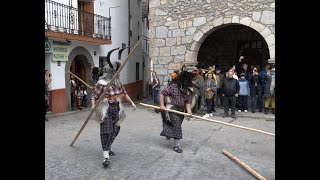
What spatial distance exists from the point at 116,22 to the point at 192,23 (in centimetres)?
575

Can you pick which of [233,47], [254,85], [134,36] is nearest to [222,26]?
[254,85]

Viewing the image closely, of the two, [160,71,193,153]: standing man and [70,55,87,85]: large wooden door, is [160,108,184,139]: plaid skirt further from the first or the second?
[70,55,87,85]: large wooden door

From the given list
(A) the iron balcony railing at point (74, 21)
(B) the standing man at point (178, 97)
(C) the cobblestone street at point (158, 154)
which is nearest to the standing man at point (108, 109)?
(C) the cobblestone street at point (158, 154)

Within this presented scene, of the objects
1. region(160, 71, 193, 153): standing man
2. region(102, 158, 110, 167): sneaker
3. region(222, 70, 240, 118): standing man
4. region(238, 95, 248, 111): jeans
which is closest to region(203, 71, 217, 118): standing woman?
region(222, 70, 240, 118): standing man

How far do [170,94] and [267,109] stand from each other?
16.9ft

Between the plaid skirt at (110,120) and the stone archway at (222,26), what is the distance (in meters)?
6.25

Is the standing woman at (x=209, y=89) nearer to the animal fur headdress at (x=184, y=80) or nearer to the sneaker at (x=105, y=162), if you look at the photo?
the animal fur headdress at (x=184, y=80)

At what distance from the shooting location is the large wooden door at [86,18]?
1238 centimetres

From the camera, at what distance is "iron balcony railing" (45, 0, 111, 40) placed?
34.7 feet

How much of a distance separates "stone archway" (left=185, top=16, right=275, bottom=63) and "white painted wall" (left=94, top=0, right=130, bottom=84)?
4816mm

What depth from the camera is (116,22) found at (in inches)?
602

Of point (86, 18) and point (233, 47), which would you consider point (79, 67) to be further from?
point (233, 47)
